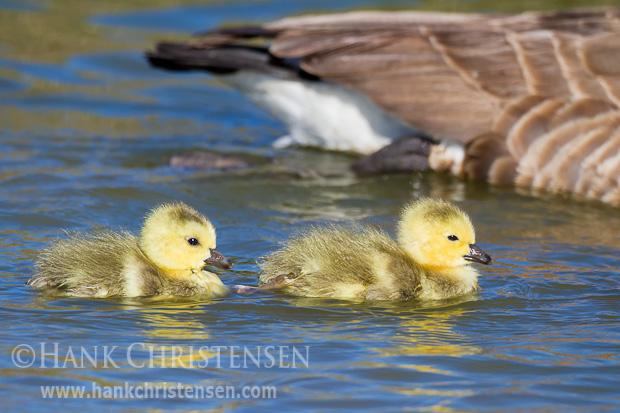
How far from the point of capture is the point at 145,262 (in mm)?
4512

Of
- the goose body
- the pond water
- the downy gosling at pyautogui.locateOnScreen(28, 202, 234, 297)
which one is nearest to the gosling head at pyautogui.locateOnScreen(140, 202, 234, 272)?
the downy gosling at pyautogui.locateOnScreen(28, 202, 234, 297)

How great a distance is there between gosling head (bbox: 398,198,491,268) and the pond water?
208 mm

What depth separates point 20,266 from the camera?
16.1ft

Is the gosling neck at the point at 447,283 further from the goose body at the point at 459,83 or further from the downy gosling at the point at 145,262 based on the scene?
the goose body at the point at 459,83

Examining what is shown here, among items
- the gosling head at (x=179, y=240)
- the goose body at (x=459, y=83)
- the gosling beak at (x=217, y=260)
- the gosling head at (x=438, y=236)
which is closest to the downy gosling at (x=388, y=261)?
the gosling head at (x=438, y=236)

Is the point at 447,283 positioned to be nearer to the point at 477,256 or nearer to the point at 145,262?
the point at 477,256

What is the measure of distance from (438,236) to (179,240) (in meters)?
1.13

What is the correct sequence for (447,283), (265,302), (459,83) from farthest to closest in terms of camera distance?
(459,83) < (447,283) < (265,302)

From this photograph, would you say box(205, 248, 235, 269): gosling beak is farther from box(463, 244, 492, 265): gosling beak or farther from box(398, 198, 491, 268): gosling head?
box(463, 244, 492, 265): gosling beak

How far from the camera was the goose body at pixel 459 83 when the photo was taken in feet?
20.7

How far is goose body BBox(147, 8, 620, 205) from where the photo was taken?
6316mm

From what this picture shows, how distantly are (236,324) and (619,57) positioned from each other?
3.36 m

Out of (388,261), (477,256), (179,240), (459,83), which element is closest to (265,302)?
(179,240)

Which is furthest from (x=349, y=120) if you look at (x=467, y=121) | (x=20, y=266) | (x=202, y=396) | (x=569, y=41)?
(x=202, y=396)
